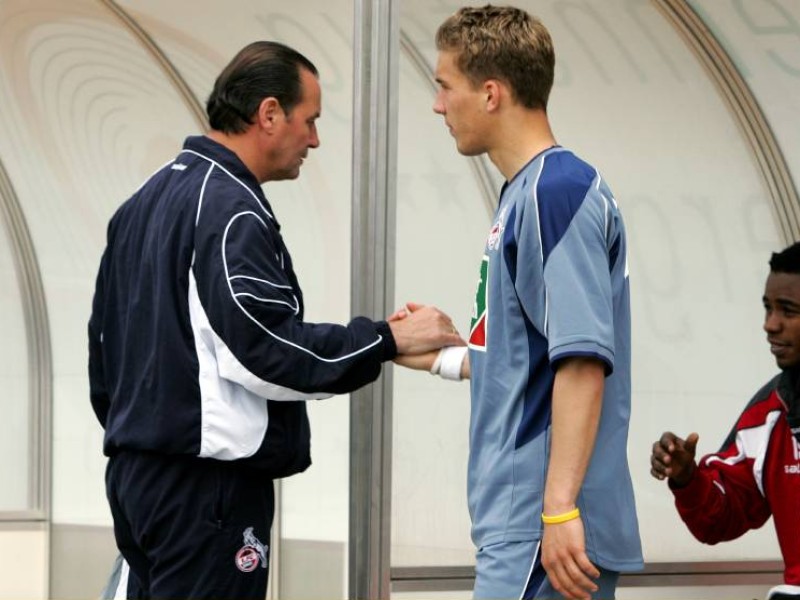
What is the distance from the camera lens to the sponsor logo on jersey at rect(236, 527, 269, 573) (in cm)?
388

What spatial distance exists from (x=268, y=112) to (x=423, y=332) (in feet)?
2.21

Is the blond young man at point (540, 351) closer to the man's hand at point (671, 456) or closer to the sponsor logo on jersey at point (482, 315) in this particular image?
the sponsor logo on jersey at point (482, 315)

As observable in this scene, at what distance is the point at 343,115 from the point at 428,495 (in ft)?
4.44

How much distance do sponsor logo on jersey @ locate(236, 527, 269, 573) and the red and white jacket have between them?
141 centimetres

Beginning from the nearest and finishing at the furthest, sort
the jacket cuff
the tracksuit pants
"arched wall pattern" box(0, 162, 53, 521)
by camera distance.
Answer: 1. the tracksuit pants
2. the jacket cuff
3. "arched wall pattern" box(0, 162, 53, 521)

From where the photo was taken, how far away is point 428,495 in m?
5.28

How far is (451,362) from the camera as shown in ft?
13.6

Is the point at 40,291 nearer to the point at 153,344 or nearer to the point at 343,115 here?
the point at 343,115

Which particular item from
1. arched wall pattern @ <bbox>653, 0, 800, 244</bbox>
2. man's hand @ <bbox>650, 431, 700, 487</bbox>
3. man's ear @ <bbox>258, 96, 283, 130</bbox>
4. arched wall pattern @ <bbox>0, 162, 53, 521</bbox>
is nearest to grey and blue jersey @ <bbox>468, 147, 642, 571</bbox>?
man's ear @ <bbox>258, 96, 283, 130</bbox>

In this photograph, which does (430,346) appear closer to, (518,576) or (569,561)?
(518,576)

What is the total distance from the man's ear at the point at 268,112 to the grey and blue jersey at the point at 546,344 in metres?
0.95

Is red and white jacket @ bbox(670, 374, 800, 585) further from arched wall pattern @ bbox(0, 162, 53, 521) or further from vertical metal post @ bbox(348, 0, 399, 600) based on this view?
arched wall pattern @ bbox(0, 162, 53, 521)

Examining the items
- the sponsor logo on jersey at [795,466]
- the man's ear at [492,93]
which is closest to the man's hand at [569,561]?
the man's ear at [492,93]

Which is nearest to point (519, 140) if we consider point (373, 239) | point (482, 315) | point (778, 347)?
point (482, 315)
